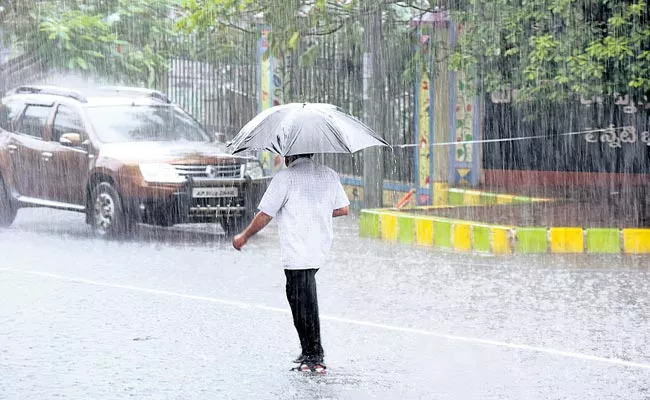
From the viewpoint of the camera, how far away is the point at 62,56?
25.6 m

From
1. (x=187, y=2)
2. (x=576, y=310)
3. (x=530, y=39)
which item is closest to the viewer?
(x=576, y=310)

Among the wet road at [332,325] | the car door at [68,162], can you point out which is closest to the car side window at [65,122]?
the car door at [68,162]

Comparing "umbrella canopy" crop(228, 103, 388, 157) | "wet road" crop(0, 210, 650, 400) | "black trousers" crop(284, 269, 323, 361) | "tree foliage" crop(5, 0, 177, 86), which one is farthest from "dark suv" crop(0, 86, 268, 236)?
"tree foliage" crop(5, 0, 177, 86)

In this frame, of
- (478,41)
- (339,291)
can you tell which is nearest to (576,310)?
(339,291)

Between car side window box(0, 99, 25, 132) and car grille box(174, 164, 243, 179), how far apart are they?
3.01 m

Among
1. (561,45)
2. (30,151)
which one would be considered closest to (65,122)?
(30,151)

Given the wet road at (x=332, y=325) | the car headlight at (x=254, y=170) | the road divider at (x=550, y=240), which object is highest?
the car headlight at (x=254, y=170)

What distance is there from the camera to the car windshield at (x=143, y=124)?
15.9 meters

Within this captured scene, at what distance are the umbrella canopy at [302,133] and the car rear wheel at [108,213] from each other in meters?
7.49

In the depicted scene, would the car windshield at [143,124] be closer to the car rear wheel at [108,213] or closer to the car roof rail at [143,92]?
the car roof rail at [143,92]

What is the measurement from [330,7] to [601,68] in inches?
190

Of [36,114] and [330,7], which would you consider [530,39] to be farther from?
[36,114]

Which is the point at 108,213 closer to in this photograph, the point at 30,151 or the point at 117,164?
the point at 117,164

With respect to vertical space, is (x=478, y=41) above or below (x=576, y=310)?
above
